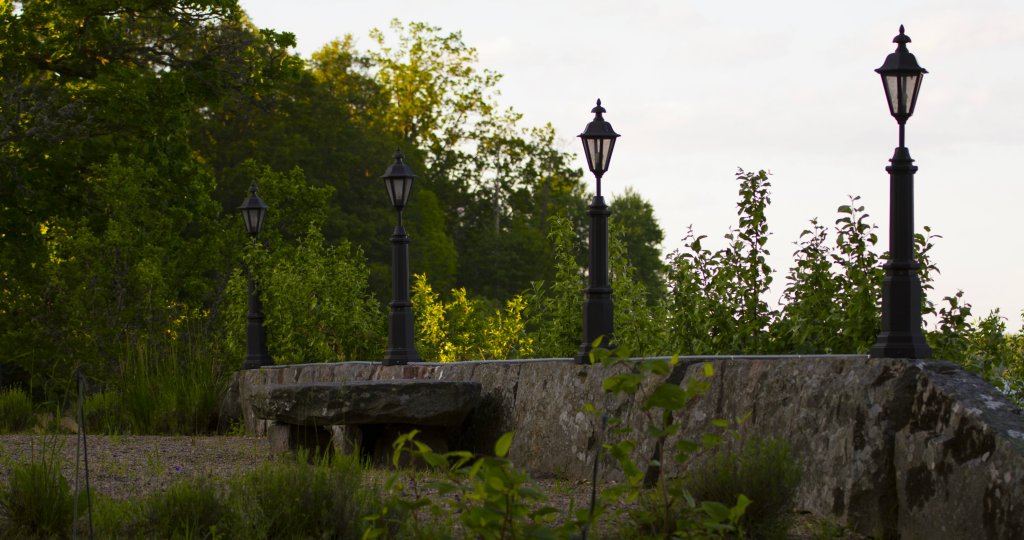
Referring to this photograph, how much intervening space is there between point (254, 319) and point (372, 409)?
7.19 m

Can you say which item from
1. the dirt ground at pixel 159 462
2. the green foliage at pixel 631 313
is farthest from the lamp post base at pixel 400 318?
the green foliage at pixel 631 313

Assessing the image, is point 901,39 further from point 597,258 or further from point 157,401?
point 157,401

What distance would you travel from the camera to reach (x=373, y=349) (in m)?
15.7

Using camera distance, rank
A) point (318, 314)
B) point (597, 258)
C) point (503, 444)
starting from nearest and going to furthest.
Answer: point (503, 444) < point (597, 258) < point (318, 314)

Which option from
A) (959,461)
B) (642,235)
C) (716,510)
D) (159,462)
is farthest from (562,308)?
(642,235)

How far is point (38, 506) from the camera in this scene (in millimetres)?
6234

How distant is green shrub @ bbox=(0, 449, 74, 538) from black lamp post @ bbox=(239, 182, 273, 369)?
942cm

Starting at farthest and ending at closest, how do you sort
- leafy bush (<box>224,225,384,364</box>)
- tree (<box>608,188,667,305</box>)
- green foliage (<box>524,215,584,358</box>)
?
tree (<box>608,188,667,305</box>) < leafy bush (<box>224,225,384,364</box>) < green foliage (<box>524,215,584,358</box>)

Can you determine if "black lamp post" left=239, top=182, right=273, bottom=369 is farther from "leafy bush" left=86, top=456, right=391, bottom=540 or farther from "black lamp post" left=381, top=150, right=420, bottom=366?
"leafy bush" left=86, top=456, right=391, bottom=540

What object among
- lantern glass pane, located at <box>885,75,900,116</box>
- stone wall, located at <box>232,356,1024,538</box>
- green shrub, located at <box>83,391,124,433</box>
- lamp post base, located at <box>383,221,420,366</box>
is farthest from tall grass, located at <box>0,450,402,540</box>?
green shrub, located at <box>83,391,124,433</box>

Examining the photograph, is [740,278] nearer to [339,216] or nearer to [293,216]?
[293,216]

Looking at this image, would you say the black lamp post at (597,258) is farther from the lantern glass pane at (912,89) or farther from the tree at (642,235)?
the tree at (642,235)

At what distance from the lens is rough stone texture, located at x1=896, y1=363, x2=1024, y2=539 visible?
5.58m

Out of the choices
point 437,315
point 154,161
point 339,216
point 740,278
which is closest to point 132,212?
point 154,161
